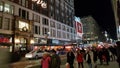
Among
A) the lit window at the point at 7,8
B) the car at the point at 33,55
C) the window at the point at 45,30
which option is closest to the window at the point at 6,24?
the lit window at the point at 7,8

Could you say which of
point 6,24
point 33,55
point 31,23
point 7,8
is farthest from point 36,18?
point 33,55

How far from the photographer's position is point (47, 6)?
74.3 metres

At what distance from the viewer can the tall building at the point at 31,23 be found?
4966cm

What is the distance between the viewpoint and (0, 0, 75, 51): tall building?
163 feet

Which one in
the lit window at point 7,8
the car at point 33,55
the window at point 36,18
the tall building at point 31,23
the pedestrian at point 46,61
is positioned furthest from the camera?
the window at point 36,18

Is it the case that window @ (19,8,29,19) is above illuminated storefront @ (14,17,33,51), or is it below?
above

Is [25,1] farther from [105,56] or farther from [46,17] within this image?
[105,56]

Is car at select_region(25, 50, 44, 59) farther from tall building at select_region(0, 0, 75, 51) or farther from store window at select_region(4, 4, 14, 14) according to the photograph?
store window at select_region(4, 4, 14, 14)

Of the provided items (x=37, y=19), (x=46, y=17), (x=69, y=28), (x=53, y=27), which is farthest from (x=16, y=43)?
(x=69, y=28)

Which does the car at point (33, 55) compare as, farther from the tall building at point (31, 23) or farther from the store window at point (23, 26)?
the store window at point (23, 26)

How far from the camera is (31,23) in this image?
59156mm

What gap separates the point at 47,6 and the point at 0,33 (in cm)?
3042

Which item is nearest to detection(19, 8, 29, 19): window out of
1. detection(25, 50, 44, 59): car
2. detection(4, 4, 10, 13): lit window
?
detection(4, 4, 10, 13): lit window

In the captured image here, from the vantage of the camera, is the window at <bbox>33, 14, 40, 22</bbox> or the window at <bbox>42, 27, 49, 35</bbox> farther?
the window at <bbox>42, 27, 49, 35</bbox>
